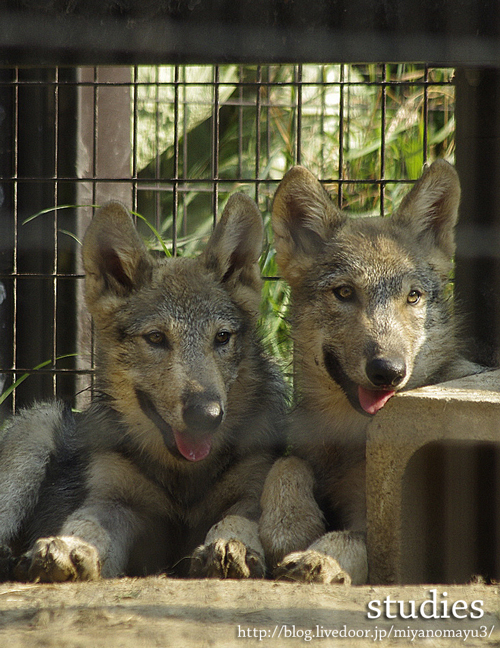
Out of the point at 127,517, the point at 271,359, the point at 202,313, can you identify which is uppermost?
the point at 202,313

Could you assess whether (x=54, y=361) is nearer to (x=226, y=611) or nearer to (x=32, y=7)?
(x=32, y=7)

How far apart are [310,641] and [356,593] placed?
46 cm

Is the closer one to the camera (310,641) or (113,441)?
(310,641)

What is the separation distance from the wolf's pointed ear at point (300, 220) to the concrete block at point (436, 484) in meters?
1.02

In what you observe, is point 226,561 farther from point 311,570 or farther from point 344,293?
point 344,293

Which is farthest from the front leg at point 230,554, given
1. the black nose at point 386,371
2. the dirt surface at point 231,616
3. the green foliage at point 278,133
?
the green foliage at point 278,133

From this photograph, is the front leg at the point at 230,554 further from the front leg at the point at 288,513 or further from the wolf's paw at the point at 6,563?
the wolf's paw at the point at 6,563

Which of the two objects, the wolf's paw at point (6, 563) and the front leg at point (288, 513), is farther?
the wolf's paw at point (6, 563)

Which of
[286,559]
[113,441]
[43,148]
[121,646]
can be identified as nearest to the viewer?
[121,646]

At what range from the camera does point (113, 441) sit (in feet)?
11.7

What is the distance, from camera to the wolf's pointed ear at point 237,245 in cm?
365

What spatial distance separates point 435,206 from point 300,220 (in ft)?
2.15

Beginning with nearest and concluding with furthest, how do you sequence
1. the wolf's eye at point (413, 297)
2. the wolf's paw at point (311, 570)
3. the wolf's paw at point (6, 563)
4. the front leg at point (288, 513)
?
the wolf's paw at point (311, 570) → the front leg at point (288, 513) → the wolf's paw at point (6, 563) → the wolf's eye at point (413, 297)

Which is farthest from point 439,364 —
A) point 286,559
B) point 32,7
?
point 32,7
